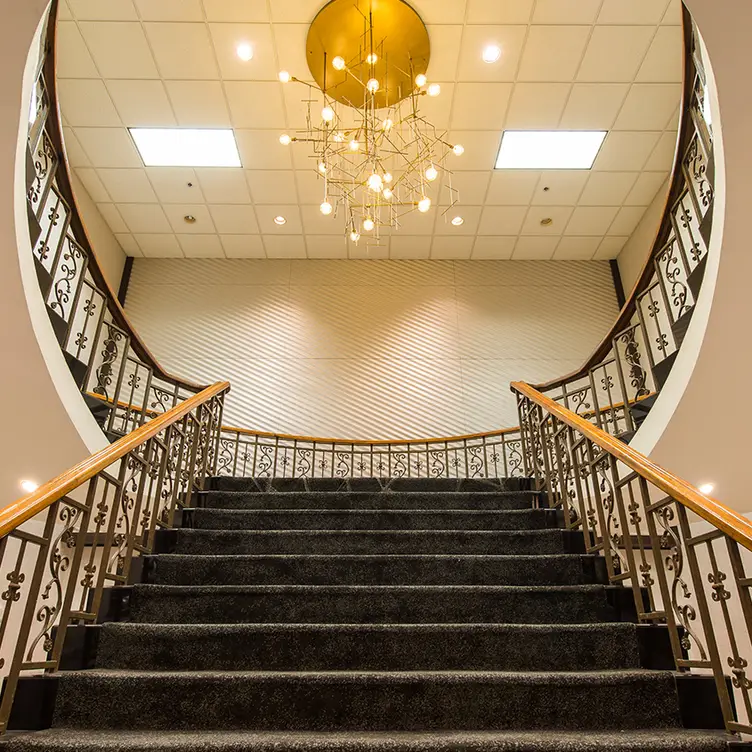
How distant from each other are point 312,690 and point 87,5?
6.62 m

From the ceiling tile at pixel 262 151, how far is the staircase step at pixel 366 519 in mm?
5115

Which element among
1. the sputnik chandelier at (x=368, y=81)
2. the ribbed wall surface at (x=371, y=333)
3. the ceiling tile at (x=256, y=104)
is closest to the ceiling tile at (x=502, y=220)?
the ribbed wall surface at (x=371, y=333)

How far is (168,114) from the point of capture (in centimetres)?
715

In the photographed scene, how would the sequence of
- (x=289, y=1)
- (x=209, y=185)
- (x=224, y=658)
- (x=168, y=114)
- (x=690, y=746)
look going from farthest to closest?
(x=209, y=185) < (x=168, y=114) < (x=289, y=1) < (x=224, y=658) < (x=690, y=746)

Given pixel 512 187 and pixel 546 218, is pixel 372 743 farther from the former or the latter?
pixel 546 218

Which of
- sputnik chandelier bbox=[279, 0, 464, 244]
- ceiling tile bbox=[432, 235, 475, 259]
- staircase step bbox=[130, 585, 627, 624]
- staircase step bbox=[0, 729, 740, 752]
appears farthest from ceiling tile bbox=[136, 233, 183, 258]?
staircase step bbox=[0, 729, 740, 752]

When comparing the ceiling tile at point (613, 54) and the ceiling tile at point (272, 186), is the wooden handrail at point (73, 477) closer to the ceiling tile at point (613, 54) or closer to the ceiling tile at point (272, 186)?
the ceiling tile at point (272, 186)

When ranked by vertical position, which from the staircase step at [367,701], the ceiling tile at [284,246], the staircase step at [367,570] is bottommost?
the staircase step at [367,701]

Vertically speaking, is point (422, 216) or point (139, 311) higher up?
point (422, 216)

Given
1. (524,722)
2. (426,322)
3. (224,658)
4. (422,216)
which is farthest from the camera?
(426,322)

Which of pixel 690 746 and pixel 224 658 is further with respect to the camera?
pixel 224 658

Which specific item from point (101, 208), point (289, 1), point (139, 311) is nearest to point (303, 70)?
point (289, 1)

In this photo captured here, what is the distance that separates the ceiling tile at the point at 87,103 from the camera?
674 centimetres

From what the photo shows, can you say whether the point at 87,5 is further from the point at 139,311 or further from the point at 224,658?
the point at 224,658
